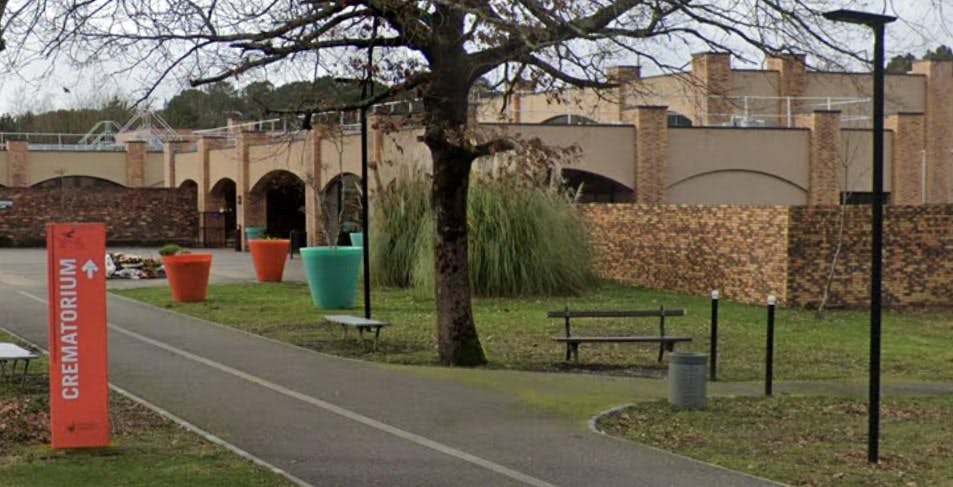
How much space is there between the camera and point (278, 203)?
5197 centimetres

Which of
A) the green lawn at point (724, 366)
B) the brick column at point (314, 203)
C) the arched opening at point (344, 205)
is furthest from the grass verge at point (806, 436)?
the brick column at point (314, 203)

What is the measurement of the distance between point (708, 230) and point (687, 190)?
1202 centimetres

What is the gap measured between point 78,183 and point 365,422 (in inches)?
2170

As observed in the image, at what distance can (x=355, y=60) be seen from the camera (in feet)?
47.9

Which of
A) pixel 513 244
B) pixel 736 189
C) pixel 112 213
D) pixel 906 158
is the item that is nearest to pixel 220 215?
pixel 112 213

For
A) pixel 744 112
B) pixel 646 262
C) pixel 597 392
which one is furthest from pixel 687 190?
pixel 597 392

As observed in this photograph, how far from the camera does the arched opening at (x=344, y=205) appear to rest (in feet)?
109

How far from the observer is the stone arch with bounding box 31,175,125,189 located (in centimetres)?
6031

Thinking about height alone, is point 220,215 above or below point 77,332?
above

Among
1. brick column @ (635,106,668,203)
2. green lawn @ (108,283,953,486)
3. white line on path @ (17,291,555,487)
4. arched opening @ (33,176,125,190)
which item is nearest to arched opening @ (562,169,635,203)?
brick column @ (635,106,668,203)

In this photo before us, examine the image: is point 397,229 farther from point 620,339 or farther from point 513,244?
point 620,339

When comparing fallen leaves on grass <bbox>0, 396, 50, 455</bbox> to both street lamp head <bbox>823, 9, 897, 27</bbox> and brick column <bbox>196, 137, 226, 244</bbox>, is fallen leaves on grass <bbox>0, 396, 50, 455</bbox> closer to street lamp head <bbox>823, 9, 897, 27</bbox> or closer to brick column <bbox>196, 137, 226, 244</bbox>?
street lamp head <bbox>823, 9, 897, 27</bbox>

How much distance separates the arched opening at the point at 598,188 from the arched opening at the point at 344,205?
20.9ft

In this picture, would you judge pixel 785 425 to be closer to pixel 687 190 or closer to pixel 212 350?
pixel 212 350
